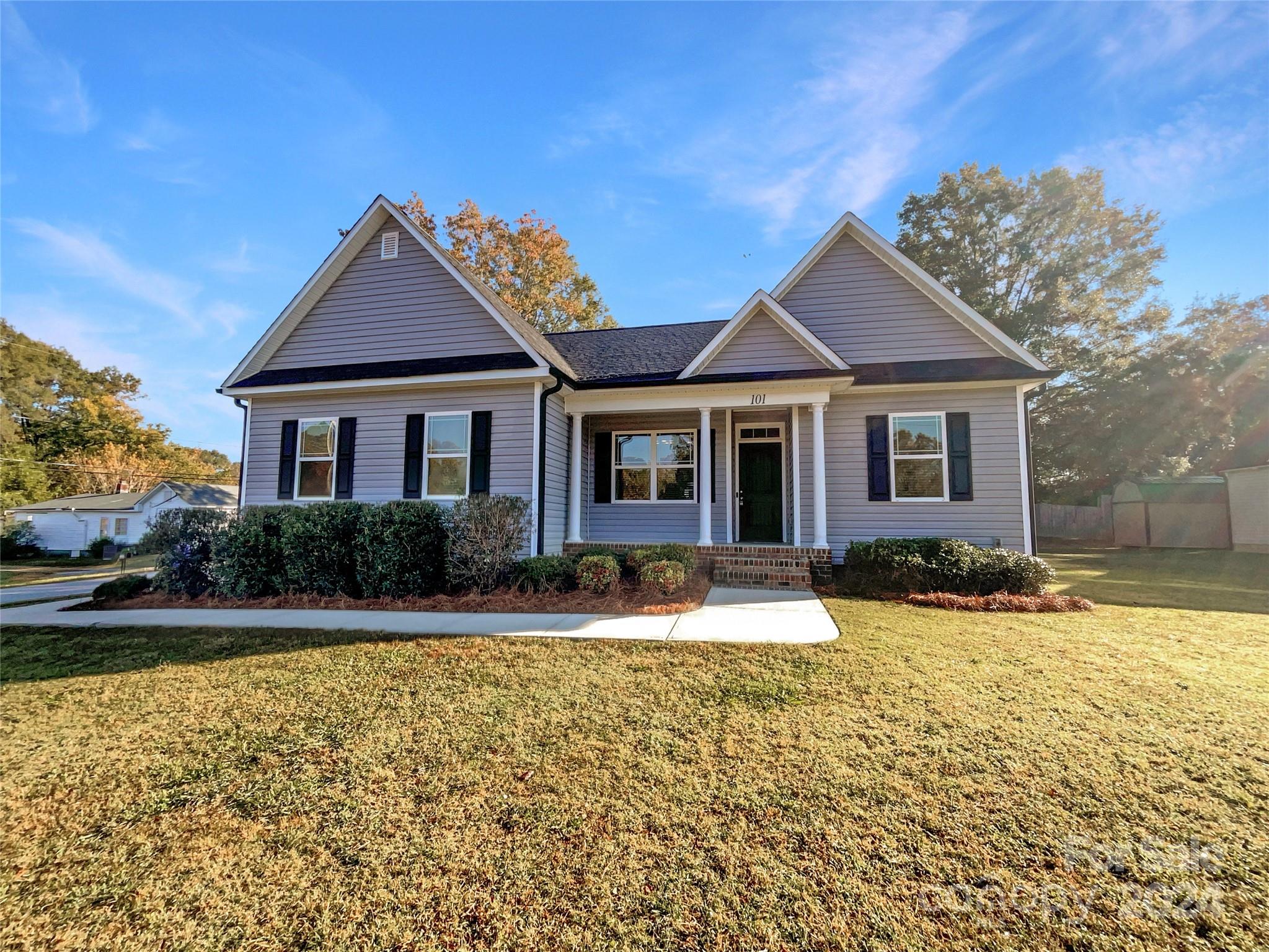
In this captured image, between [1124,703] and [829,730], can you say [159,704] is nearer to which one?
[829,730]

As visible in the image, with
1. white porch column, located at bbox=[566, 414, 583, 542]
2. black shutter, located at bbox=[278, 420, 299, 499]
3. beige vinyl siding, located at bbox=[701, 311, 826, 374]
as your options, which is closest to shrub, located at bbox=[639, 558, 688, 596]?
white porch column, located at bbox=[566, 414, 583, 542]

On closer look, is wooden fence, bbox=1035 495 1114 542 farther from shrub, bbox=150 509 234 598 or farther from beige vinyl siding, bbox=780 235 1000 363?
shrub, bbox=150 509 234 598

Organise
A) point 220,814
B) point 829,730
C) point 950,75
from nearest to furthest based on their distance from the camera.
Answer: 1. point 220,814
2. point 829,730
3. point 950,75

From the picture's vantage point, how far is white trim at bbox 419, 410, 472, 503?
993 cm

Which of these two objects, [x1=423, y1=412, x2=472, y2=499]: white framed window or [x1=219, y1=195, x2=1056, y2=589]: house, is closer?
[x1=219, y1=195, x2=1056, y2=589]: house

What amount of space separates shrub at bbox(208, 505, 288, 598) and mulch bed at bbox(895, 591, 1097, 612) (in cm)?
1013

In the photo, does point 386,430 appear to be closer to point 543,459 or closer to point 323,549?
point 323,549

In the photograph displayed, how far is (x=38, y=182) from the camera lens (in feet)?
37.1

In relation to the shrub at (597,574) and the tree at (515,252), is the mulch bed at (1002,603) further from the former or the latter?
the tree at (515,252)

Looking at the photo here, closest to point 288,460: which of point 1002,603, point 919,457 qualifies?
point 919,457

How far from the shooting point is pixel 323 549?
826 centimetres

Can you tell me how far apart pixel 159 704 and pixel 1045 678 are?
7.37 metres

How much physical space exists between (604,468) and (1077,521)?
21.8 m

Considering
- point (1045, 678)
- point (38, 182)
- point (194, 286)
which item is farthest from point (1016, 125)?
point (194, 286)
